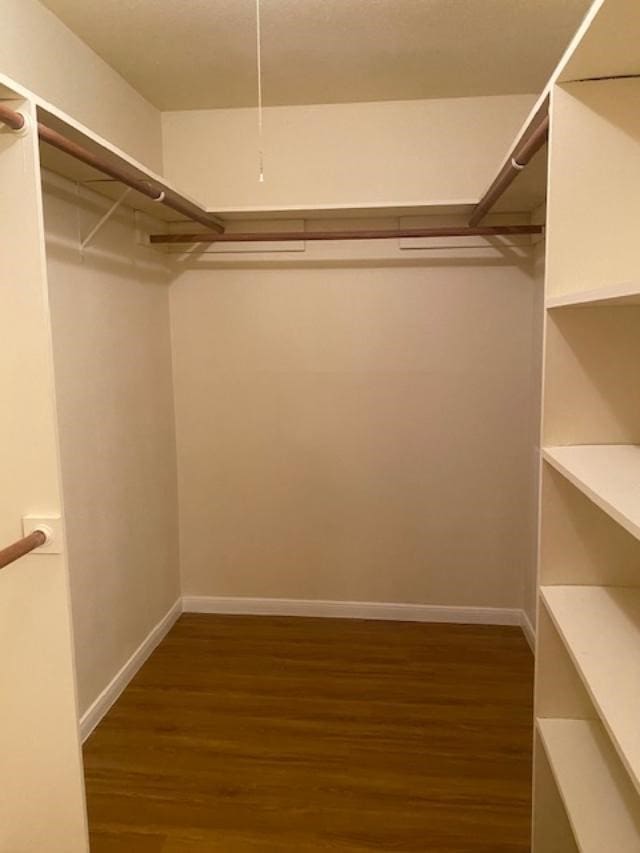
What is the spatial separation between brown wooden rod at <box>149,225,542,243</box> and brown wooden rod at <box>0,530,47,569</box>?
6.03 feet

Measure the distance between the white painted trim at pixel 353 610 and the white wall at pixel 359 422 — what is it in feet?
0.19

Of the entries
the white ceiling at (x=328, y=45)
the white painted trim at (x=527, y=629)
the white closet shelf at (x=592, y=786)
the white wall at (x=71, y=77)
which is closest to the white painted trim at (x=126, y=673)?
the white closet shelf at (x=592, y=786)

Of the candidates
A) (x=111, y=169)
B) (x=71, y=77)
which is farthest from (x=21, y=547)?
(x=71, y=77)

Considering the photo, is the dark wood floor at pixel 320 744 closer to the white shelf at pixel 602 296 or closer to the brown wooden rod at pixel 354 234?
the white shelf at pixel 602 296

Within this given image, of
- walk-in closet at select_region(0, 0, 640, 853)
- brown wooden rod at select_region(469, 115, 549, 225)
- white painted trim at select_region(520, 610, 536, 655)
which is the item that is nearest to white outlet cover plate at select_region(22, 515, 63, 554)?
walk-in closet at select_region(0, 0, 640, 853)

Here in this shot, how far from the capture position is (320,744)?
2.32 m

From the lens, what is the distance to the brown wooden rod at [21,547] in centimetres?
133

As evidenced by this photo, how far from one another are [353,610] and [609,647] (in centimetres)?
212

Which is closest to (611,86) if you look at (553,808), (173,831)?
(553,808)

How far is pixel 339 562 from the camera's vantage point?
3.29 meters

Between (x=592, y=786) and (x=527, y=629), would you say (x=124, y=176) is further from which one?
(x=527, y=629)

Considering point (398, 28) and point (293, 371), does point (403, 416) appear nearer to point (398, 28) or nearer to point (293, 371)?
point (293, 371)

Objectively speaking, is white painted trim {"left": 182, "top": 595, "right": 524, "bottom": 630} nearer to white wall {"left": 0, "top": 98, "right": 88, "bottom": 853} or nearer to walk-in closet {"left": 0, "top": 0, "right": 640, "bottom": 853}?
walk-in closet {"left": 0, "top": 0, "right": 640, "bottom": 853}

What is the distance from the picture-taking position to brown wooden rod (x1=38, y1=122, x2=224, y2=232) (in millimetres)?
1515
